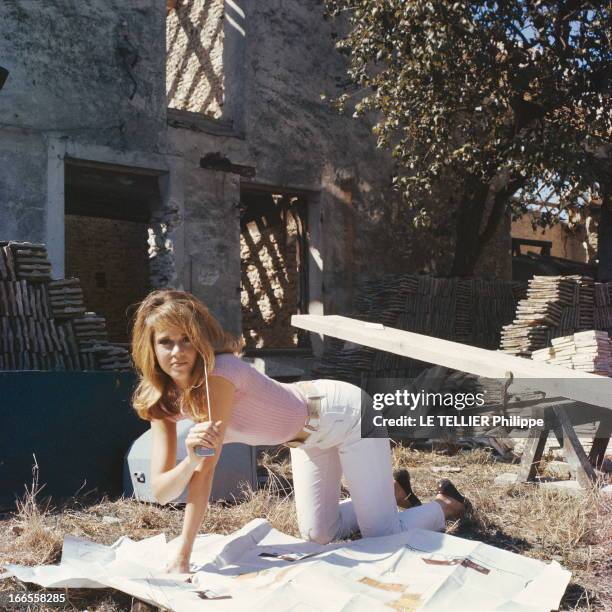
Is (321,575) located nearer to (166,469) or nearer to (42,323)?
(166,469)

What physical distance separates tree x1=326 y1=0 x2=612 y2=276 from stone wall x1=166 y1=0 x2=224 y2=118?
67.1 inches

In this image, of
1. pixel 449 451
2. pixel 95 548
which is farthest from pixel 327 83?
pixel 95 548

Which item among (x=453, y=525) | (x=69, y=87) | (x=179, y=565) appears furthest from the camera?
(x=69, y=87)

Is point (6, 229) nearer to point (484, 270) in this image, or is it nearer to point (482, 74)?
point (482, 74)

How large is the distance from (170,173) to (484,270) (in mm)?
6099

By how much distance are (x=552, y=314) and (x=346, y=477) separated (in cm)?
667

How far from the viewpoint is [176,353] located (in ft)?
9.95

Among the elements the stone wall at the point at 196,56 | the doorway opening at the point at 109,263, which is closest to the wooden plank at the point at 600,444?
the stone wall at the point at 196,56

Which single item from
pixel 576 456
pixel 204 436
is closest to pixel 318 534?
pixel 204 436

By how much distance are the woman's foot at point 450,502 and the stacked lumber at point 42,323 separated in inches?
139

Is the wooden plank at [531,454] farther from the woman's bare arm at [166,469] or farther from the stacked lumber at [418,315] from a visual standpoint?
the stacked lumber at [418,315]

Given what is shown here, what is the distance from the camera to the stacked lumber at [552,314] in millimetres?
9367

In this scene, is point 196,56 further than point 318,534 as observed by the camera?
Yes

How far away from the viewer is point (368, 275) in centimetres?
1161
